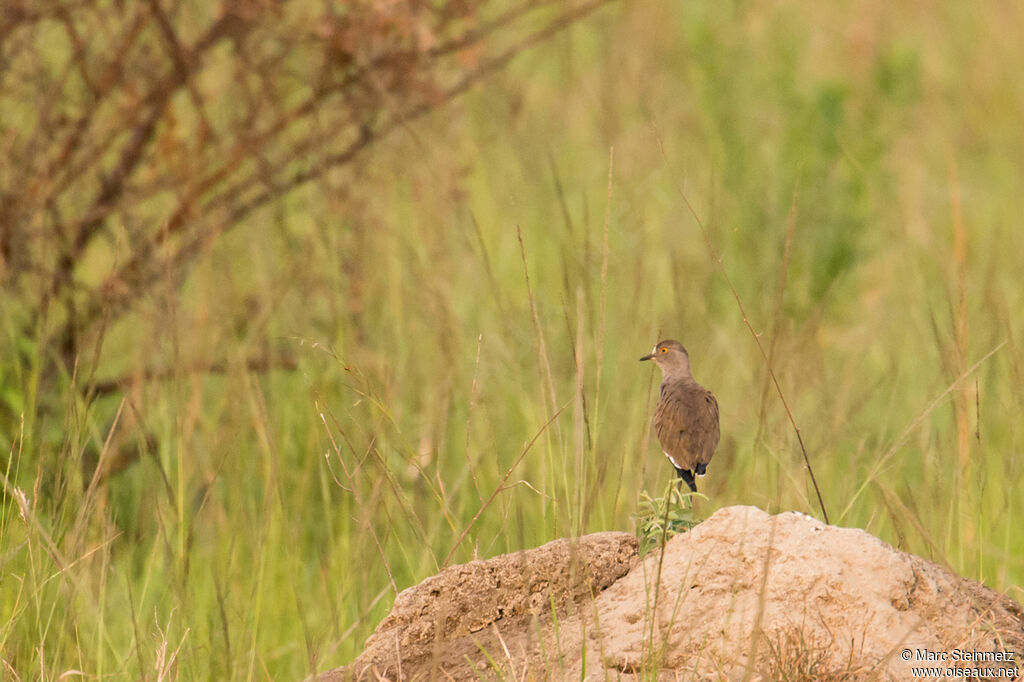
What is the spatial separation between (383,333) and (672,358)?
2.49 m

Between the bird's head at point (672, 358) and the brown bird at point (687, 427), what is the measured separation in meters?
0.11

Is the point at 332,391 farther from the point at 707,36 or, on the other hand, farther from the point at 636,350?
the point at 707,36

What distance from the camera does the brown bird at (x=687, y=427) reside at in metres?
2.60

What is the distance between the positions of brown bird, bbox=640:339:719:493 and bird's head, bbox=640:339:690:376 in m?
0.11

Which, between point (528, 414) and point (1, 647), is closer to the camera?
point (1, 647)

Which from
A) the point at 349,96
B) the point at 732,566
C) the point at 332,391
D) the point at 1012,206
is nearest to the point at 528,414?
Result: the point at 332,391

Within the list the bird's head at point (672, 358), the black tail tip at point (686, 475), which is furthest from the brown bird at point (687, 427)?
the bird's head at point (672, 358)

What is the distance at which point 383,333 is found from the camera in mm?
5344

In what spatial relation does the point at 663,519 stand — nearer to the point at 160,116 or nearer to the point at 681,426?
the point at 681,426

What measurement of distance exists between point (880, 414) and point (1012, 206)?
3.05m

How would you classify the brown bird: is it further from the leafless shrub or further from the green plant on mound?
the leafless shrub

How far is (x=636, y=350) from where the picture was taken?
439 cm

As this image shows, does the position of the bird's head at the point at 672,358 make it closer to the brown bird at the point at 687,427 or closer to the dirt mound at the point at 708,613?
the brown bird at the point at 687,427

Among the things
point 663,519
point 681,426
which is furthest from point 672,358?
point 663,519
